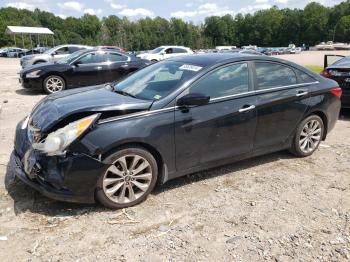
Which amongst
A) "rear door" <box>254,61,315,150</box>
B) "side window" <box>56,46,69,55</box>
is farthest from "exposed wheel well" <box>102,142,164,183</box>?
"side window" <box>56,46,69,55</box>

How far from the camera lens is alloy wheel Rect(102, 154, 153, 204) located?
12.6 ft

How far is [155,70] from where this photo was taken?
197 inches

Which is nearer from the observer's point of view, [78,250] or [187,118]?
[78,250]

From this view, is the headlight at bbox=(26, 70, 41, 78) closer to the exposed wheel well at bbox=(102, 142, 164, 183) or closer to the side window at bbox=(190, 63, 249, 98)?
the side window at bbox=(190, 63, 249, 98)

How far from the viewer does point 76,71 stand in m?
11.7

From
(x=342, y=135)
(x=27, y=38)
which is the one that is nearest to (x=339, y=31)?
(x=27, y=38)

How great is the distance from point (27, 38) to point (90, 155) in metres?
98.9

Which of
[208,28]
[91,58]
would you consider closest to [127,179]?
[91,58]

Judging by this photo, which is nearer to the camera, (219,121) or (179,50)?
(219,121)

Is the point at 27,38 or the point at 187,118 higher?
the point at 27,38

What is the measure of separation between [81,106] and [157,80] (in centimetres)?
110

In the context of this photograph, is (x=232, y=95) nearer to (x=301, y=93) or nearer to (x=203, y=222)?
(x=301, y=93)

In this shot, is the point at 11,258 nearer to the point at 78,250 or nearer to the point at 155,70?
the point at 78,250

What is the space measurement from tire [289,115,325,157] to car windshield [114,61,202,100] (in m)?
1.93
